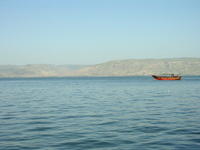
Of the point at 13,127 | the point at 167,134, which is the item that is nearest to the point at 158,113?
the point at 167,134

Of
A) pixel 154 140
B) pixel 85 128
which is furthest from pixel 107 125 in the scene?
pixel 154 140

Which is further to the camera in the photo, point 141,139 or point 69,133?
point 69,133

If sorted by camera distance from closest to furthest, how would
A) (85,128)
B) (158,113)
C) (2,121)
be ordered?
(85,128) < (2,121) < (158,113)

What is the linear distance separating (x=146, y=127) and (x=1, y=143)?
416 inches

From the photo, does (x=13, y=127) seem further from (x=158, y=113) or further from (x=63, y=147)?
(x=158, y=113)

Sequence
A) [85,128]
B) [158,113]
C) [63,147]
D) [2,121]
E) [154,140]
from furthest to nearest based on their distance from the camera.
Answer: [158,113] → [2,121] → [85,128] → [154,140] → [63,147]

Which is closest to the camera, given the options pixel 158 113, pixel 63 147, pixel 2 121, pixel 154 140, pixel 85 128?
pixel 63 147

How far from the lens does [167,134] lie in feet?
69.8

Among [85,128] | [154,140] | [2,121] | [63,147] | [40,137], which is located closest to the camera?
[63,147]

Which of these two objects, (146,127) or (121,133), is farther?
(146,127)

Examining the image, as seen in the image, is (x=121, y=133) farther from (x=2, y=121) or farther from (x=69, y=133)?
(x=2, y=121)

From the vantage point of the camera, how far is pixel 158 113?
31.8 m

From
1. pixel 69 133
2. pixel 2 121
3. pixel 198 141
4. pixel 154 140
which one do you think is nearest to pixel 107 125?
pixel 69 133

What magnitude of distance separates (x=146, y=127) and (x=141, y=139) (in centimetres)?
405
